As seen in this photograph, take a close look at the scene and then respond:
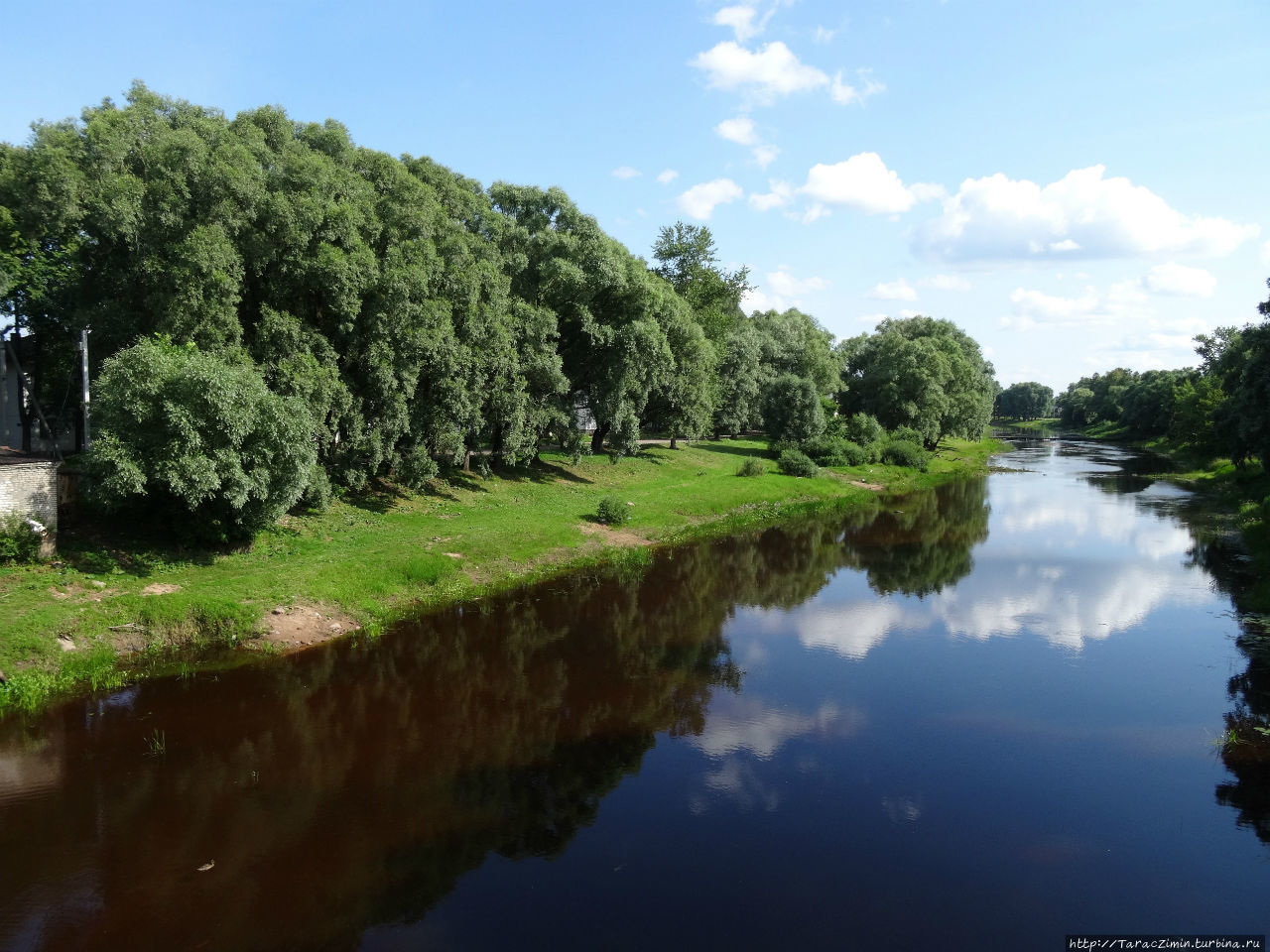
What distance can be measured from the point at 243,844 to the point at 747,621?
16841mm

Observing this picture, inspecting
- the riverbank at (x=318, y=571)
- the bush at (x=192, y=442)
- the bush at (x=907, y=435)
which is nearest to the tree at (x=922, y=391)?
the bush at (x=907, y=435)

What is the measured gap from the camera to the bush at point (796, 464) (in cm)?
5631

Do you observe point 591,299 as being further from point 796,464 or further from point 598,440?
point 796,464

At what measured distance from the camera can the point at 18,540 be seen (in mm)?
20766

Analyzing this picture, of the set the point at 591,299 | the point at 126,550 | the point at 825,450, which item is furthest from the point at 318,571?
the point at 825,450

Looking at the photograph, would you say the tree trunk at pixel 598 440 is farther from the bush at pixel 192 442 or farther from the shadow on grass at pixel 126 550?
the shadow on grass at pixel 126 550

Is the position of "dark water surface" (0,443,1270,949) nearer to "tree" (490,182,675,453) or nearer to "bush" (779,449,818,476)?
"tree" (490,182,675,453)

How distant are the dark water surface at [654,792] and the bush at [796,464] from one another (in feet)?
101

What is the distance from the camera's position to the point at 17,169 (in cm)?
2634

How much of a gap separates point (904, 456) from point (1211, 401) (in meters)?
28.8

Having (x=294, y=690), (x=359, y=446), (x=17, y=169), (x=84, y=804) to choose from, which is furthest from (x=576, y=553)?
(x=17, y=169)

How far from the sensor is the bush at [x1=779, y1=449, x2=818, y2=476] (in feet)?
185

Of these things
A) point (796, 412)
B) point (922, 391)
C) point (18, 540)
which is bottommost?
point (18, 540)

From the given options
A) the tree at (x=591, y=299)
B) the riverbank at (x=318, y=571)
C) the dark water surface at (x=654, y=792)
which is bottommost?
the dark water surface at (x=654, y=792)
